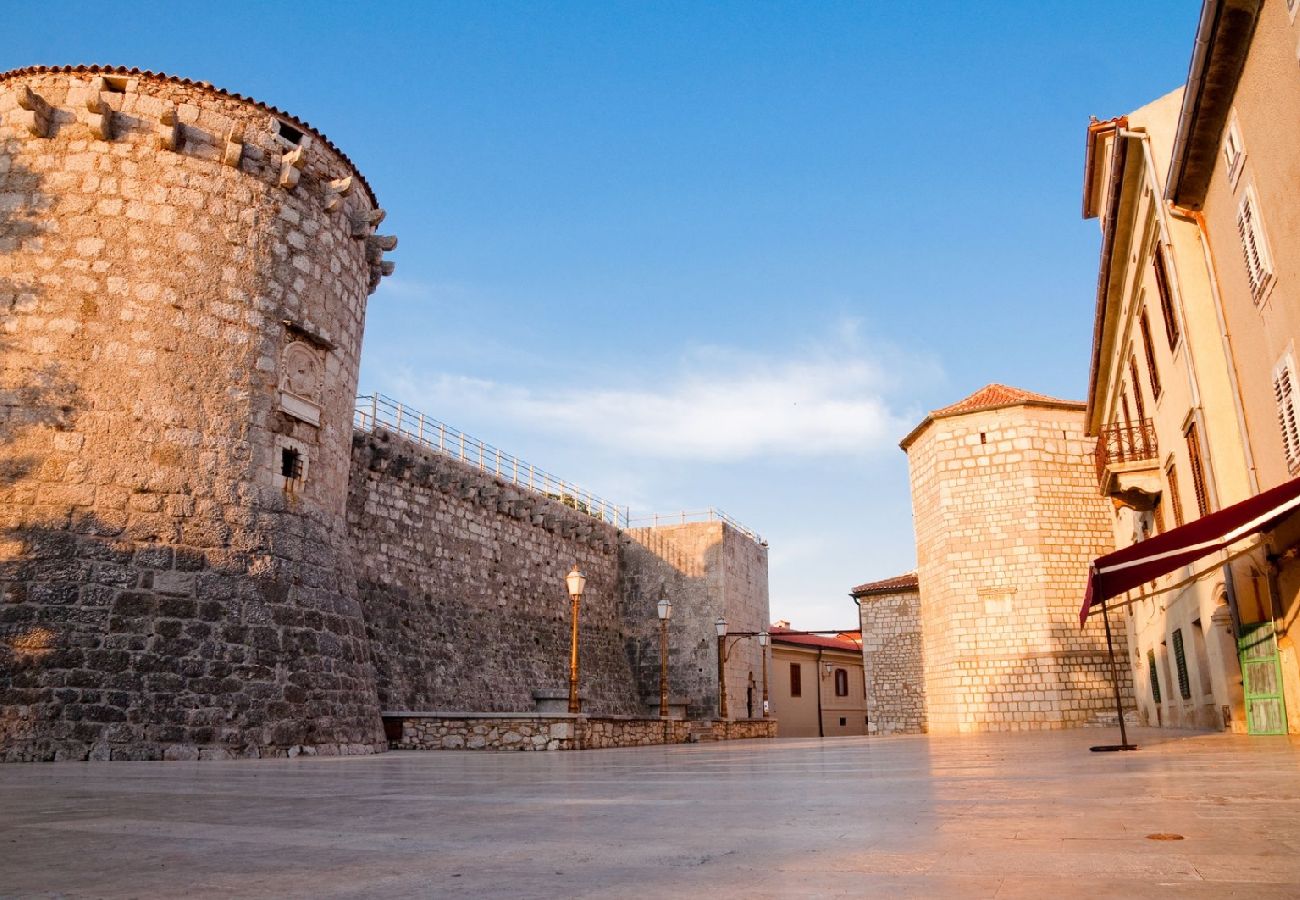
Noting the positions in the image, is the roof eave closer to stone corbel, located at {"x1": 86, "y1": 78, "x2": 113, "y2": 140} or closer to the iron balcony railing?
the iron balcony railing

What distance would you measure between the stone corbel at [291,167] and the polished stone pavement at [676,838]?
9.83 m

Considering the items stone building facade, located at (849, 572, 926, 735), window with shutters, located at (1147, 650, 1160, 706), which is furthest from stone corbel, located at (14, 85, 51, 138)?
stone building facade, located at (849, 572, 926, 735)

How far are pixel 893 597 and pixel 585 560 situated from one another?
38.6 ft

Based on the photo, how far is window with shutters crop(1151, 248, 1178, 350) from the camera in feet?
42.2

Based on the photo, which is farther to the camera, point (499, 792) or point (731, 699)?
point (731, 699)

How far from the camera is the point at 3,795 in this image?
16.6 feet

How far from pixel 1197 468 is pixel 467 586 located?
16454 mm

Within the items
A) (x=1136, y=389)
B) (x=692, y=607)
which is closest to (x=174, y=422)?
(x=1136, y=389)

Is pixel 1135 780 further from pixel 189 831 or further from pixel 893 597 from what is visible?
pixel 893 597

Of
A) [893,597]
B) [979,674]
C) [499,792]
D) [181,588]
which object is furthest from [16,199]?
[893,597]

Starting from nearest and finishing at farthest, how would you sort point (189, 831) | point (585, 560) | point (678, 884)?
point (678, 884) < point (189, 831) < point (585, 560)

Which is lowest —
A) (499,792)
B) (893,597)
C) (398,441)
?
(499,792)

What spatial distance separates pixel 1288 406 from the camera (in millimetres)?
9273

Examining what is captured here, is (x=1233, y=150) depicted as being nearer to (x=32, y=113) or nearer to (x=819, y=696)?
(x=32, y=113)
